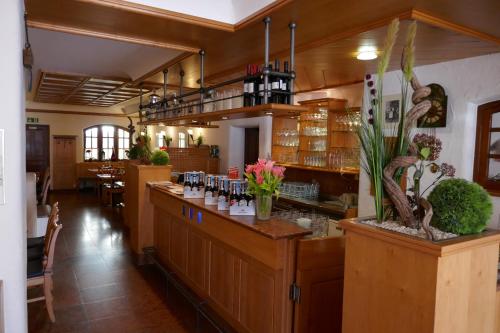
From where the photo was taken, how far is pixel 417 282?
1578 millimetres

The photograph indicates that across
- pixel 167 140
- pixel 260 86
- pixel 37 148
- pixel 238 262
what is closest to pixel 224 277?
pixel 238 262

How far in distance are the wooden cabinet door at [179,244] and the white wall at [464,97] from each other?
274cm

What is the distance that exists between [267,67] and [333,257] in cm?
148

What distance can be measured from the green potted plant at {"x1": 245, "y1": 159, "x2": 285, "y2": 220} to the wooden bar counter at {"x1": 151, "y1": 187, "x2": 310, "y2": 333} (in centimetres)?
11

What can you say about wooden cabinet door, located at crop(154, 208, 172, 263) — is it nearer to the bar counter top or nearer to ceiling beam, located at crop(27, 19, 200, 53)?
the bar counter top

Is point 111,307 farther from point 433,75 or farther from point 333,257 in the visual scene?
point 433,75

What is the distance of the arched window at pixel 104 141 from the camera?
1321 centimetres

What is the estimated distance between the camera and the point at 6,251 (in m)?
2.29

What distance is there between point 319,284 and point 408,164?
1.25 meters

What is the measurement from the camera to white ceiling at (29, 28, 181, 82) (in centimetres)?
441

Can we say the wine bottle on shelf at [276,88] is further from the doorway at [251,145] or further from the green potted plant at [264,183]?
the doorway at [251,145]

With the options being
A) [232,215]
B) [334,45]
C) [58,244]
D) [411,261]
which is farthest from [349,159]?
[58,244]

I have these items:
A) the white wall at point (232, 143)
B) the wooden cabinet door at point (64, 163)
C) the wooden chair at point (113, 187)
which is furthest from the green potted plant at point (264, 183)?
the wooden cabinet door at point (64, 163)

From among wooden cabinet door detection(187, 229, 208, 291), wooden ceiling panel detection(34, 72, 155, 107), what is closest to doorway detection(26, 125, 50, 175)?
wooden ceiling panel detection(34, 72, 155, 107)
